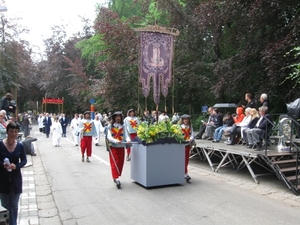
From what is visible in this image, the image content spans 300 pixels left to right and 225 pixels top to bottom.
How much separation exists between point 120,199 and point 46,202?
152cm

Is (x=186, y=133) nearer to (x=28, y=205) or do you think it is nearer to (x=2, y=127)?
(x=28, y=205)

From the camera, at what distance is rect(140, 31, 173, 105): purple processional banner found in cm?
952

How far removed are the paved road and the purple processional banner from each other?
307 cm

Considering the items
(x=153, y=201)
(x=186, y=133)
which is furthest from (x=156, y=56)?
(x=153, y=201)

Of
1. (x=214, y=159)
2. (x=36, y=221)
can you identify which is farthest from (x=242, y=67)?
(x=36, y=221)

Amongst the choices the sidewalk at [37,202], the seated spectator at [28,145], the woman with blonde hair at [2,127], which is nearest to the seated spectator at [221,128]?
the sidewalk at [37,202]

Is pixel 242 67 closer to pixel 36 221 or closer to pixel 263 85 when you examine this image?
A: pixel 263 85

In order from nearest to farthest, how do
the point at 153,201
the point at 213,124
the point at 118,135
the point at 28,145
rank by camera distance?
the point at 153,201 < the point at 118,135 < the point at 213,124 < the point at 28,145

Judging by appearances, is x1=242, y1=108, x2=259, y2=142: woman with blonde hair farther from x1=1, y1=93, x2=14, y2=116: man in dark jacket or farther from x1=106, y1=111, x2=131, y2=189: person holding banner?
x1=1, y1=93, x2=14, y2=116: man in dark jacket

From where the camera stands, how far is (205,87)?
60.2ft

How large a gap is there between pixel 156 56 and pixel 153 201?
4764mm

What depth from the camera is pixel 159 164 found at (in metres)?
7.59

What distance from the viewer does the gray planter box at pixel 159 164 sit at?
7.47 meters

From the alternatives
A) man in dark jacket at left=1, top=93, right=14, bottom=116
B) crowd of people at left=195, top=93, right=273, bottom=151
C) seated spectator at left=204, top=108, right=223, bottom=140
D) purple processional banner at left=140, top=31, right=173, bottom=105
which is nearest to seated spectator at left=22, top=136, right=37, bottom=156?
man in dark jacket at left=1, top=93, right=14, bottom=116
